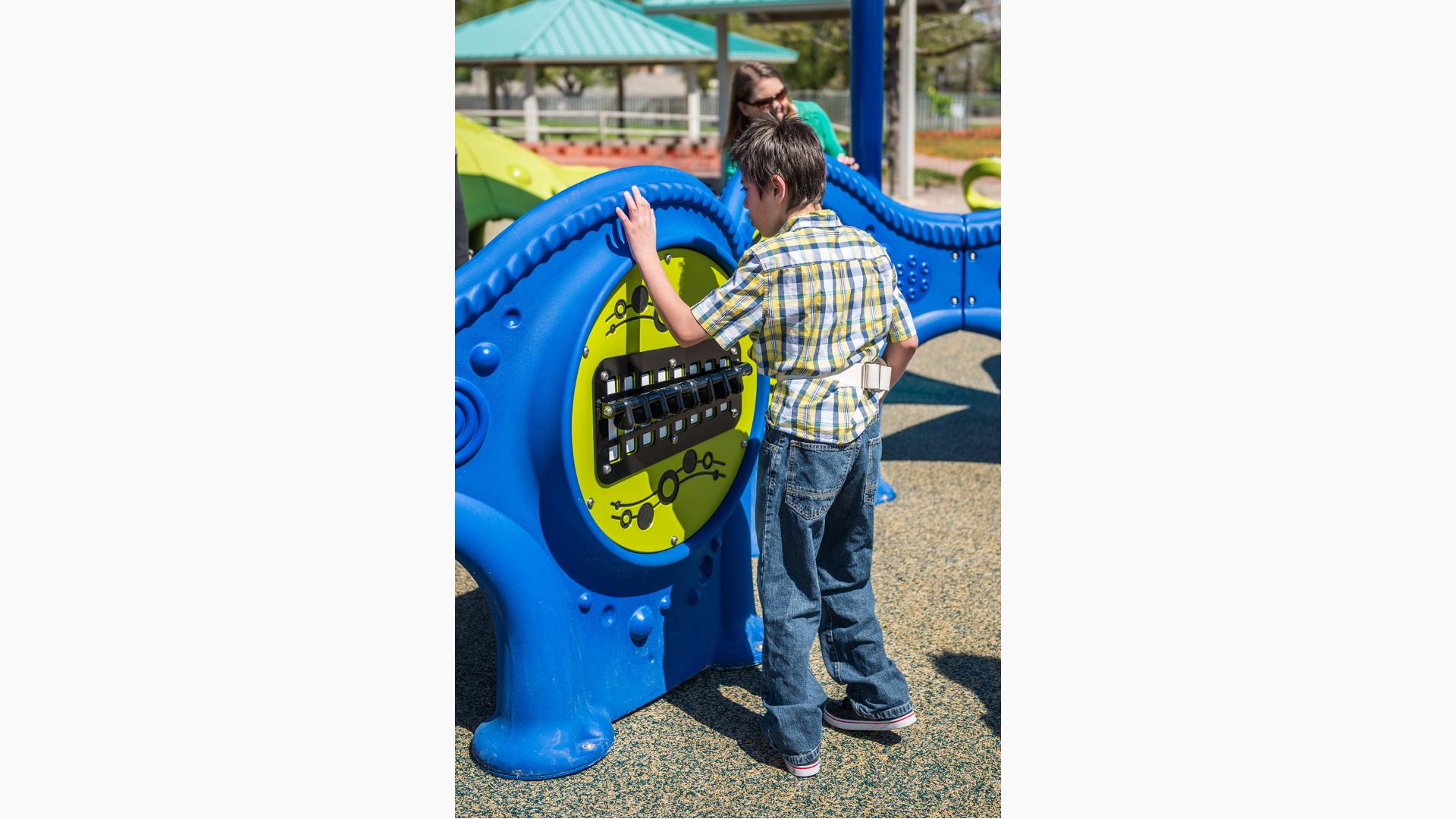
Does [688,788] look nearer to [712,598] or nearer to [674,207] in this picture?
[712,598]

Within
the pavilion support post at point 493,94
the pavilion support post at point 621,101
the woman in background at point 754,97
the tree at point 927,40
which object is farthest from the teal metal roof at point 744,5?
the woman in background at point 754,97

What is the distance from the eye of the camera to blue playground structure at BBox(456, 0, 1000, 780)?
2.31 meters

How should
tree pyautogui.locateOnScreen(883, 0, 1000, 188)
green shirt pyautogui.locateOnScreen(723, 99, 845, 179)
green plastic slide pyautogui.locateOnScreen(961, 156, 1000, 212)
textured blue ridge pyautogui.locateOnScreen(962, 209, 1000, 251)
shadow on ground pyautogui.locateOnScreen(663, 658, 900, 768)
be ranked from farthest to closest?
tree pyautogui.locateOnScreen(883, 0, 1000, 188) < green plastic slide pyautogui.locateOnScreen(961, 156, 1000, 212) < textured blue ridge pyautogui.locateOnScreen(962, 209, 1000, 251) < green shirt pyautogui.locateOnScreen(723, 99, 845, 179) < shadow on ground pyautogui.locateOnScreen(663, 658, 900, 768)

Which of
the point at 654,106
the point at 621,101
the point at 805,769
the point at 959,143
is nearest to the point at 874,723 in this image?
the point at 805,769

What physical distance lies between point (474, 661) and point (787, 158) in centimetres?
160

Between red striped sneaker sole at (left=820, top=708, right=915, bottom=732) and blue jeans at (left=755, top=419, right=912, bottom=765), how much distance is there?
0.01 metres

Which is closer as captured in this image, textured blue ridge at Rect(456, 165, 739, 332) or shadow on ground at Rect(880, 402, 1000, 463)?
textured blue ridge at Rect(456, 165, 739, 332)

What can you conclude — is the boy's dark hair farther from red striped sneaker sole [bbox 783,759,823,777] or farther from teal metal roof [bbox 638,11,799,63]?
teal metal roof [bbox 638,11,799,63]

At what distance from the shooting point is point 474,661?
119 inches

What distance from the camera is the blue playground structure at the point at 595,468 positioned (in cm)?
231

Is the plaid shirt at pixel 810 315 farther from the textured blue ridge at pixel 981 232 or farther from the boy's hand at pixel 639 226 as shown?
the textured blue ridge at pixel 981 232

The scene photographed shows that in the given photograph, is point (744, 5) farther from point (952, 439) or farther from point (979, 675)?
point (979, 675)

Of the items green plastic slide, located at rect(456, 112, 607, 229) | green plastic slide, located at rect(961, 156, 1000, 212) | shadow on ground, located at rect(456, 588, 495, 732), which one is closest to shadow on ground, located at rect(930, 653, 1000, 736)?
shadow on ground, located at rect(456, 588, 495, 732)

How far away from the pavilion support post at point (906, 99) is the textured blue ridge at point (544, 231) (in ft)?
47.1
